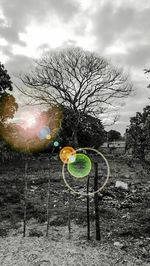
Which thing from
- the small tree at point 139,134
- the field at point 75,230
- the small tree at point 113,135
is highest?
the small tree at point 113,135

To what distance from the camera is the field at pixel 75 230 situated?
241 inches

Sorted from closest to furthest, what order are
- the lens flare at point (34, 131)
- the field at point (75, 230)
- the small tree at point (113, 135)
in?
the field at point (75, 230), the lens flare at point (34, 131), the small tree at point (113, 135)

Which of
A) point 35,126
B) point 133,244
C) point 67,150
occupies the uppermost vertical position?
point 35,126

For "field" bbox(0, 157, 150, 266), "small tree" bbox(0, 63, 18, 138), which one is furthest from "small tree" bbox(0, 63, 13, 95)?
"field" bbox(0, 157, 150, 266)

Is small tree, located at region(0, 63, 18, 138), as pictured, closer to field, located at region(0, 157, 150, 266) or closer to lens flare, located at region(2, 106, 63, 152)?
lens flare, located at region(2, 106, 63, 152)

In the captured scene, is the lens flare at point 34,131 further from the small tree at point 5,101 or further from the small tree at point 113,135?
the small tree at point 113,135

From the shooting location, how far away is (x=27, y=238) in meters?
7.16

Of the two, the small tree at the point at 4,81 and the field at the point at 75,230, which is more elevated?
the small tree at the point at 4,81

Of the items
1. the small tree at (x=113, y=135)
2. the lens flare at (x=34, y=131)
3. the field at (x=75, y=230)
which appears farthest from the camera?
the small tree at (x=113, y=135)

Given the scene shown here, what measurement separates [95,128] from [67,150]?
506cm

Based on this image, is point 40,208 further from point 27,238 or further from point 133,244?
point 133,244

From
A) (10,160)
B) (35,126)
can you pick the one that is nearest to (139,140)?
(10,160)

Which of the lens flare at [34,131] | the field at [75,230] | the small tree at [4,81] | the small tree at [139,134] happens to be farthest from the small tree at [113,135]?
the small tree at [139,134]

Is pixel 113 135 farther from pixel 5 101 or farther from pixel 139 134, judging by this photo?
pixel 139 134
